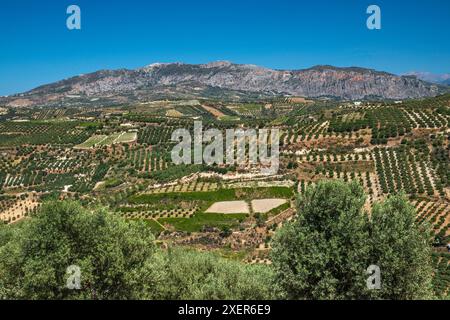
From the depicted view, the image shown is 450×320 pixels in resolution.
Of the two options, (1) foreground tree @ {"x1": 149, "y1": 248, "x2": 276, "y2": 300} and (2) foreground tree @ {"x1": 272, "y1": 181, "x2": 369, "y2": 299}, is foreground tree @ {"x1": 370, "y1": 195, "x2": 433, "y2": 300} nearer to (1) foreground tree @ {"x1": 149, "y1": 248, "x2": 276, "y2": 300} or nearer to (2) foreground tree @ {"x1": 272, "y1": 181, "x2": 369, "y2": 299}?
(2) foreground tree @ {"x1": 272, "y1": 181, "x2": 369, "y2": 299}

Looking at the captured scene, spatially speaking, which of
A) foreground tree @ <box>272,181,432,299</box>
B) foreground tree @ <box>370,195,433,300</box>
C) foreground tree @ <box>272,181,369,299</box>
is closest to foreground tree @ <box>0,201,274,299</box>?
foreground tree @ <box>272,181,369,299</box>

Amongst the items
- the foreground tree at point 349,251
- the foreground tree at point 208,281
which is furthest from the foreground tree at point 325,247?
the foreground tree at point 208,281

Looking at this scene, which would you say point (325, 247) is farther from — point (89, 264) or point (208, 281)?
point (89, 264)

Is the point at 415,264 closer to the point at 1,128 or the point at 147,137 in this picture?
the point at 147,137

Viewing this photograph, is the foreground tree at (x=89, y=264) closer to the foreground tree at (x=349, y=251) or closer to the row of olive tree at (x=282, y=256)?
the row of olive tree at (x=282, y=256)
